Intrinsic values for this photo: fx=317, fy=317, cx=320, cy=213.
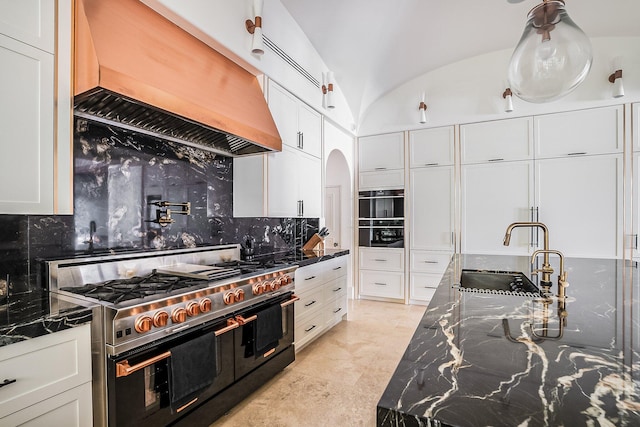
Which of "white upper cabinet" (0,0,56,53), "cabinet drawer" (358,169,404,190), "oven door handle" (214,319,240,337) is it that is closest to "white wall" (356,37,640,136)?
"cabinet drawer" (358,169,404,190)

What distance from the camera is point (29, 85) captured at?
145 centimetres

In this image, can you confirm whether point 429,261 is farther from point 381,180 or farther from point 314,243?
point 314,243

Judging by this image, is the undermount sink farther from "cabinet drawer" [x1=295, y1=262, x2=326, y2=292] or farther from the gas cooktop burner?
the gas cooktop burner

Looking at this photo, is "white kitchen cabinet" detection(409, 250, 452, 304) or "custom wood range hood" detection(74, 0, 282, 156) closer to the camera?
"custom wood range hood" detection(74, 0, 282, 156)

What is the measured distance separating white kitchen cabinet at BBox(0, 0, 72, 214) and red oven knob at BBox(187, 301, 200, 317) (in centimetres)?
79

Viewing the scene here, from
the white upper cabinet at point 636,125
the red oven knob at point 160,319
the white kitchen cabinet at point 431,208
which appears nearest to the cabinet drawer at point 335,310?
the white kitchen cabinet at point 431,208

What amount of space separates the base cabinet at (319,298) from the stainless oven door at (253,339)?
1.21 ft

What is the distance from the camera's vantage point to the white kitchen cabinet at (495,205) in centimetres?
418

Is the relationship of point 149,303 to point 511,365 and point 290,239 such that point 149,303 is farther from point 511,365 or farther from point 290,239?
point 290,239

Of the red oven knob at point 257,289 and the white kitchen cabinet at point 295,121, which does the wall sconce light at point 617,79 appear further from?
the red oven knob at point 257,289

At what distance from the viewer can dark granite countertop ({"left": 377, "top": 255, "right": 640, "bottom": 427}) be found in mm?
589

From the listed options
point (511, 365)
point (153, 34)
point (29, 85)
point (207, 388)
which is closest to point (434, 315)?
point (511, 365)

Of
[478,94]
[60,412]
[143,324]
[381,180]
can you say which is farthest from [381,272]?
[60,412]

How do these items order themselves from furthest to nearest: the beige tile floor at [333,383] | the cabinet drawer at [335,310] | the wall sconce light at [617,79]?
the wall sconce light at [617,79], the cabinet drawer at [335,310], the beige tile floor at [333,383]
